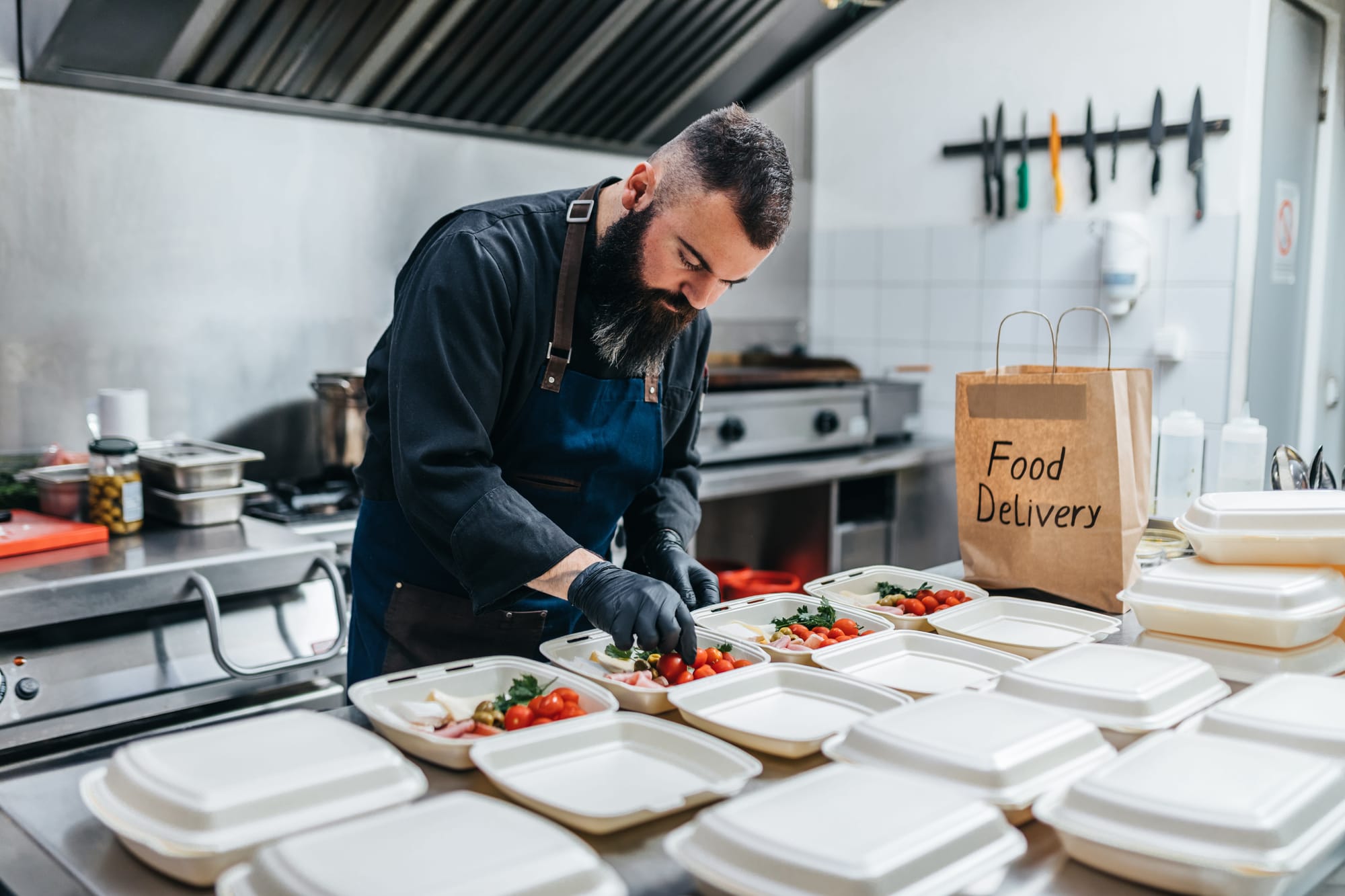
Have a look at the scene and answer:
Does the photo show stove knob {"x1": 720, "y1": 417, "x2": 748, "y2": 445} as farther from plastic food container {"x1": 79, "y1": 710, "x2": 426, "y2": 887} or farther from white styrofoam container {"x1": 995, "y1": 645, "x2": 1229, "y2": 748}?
plastic food container {"x1": 79, "y1": 710, "x2": 426, "y2": 887}

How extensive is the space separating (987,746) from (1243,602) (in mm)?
673

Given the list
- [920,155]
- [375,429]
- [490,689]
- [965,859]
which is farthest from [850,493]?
[965,859]

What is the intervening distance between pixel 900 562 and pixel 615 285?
2.57 m

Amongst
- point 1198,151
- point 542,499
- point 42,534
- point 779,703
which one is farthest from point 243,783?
point 1198,151

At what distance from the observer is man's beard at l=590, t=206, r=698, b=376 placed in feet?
5.86

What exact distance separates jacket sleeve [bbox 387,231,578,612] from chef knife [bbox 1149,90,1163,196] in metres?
2.71

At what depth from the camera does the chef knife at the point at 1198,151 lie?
11.5 feet

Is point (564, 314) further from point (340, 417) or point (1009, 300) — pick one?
point (1009, 300)

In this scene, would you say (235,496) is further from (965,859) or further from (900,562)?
(900,562)

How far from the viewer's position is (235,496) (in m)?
2.57

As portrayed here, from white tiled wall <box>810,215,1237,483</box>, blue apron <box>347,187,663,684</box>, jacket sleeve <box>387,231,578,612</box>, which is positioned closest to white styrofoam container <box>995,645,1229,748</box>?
jacket sleeve <box>387,231,578,612</box>

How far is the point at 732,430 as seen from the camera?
3422 millimetres

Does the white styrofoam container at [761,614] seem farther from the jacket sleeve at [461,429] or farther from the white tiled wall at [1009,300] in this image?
the white tiled wall at [1009,300]

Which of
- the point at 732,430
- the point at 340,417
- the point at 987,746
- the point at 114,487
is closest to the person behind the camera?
the point at 987,746
